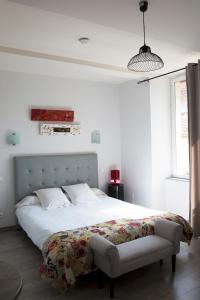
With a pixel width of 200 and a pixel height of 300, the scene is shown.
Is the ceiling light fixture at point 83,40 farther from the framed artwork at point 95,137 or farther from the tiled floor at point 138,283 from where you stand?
the tiled floor at point 138,283

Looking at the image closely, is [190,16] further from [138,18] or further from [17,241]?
[17,241]

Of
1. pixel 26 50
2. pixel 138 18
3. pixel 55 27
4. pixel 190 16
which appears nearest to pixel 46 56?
pixel 26 50

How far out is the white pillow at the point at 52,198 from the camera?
3861mm

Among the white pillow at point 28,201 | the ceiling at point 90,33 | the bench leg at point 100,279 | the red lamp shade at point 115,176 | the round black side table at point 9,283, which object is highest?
the ceiling at point 90,33

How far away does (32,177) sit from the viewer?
13.9 ft

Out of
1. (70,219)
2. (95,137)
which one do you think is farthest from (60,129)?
(70,219)

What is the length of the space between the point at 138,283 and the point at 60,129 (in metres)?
2.84

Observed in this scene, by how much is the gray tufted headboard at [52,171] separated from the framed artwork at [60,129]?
42cm

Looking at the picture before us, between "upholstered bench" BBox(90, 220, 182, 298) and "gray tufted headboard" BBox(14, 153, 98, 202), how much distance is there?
6.47 ft

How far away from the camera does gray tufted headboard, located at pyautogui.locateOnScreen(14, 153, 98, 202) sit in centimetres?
413

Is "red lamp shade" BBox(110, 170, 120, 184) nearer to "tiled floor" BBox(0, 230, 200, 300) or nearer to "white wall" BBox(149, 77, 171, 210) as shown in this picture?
"white wall" BBox(149, 77, 171, 210)

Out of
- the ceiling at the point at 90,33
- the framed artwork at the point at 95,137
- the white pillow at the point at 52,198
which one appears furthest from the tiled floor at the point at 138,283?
the ceiling at the point at 90,33

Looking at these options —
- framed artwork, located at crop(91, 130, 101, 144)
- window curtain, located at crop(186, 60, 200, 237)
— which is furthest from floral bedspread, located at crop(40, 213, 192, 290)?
framed artwork, located at crop(91, 130, 101, 144)

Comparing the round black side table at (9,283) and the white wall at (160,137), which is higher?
the white wall at (160,137)
